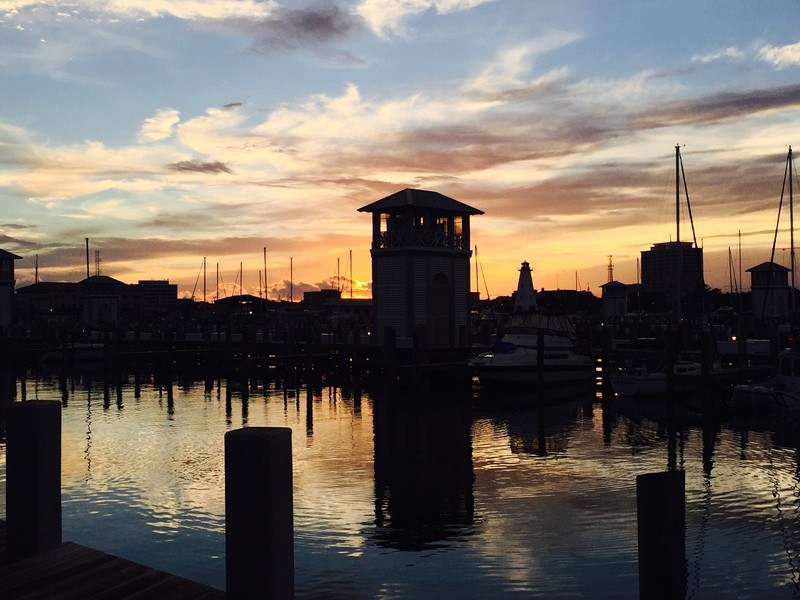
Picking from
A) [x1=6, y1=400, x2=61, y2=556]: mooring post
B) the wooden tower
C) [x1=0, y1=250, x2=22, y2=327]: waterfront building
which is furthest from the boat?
[x1=0, y1=250, x2=22, y2=327]: waterfront building

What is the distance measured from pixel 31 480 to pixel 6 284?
72536 mm

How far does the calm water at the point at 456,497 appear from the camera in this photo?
1409 cm

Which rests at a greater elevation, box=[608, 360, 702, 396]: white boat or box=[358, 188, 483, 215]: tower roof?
box=[358, 188, 483, 215]: tower roof

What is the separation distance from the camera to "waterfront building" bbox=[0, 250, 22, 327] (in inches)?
2825

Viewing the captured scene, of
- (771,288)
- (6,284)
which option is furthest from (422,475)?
(771,288)

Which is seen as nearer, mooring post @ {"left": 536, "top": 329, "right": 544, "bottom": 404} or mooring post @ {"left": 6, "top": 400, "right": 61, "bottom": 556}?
mooring post @ {"left": 6, "top": 400, "right": 61, "bottom": 556}

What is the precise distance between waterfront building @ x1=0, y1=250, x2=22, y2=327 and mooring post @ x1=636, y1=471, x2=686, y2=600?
73.9 m

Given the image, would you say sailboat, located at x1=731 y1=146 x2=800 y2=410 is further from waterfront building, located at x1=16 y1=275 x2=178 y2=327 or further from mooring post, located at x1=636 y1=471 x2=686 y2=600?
waterfront building, located at x1=16 y1=275 x2=178 y2=327

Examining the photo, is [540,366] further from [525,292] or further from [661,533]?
[661,533]

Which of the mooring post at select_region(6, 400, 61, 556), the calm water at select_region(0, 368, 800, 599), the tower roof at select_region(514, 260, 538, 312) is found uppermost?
the tower roof at select_region(514, 260, 538, 312)

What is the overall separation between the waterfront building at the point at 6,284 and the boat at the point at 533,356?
48083 millimetres

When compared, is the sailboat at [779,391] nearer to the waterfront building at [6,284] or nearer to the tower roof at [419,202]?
the tower roof at [419,202]

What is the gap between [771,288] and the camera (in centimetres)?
8981

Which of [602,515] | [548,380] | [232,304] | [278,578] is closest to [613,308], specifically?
[232,304]
